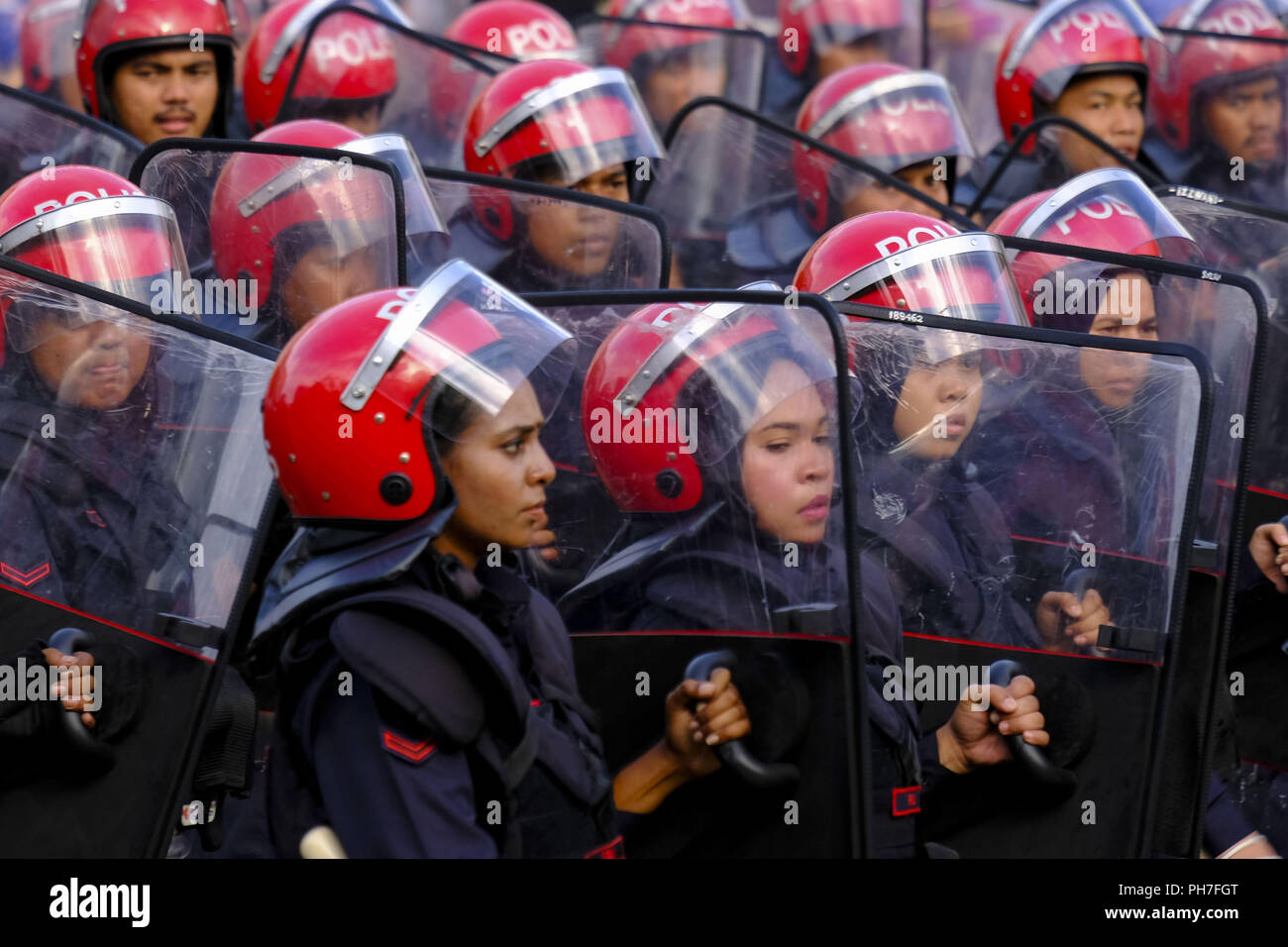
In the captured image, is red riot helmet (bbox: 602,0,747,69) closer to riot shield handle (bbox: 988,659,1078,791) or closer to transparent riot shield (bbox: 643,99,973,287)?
transparent riot shield (bbox: 643,99,973,287)

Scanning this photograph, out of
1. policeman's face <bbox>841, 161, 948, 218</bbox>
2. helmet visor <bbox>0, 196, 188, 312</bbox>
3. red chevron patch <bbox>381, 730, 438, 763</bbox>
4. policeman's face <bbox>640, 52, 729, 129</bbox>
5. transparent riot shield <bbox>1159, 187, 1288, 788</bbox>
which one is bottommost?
transparent riot shield <bbox>1159, 187, 1288, 788</bbox>

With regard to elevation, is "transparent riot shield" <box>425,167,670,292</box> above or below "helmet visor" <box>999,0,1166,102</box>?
below

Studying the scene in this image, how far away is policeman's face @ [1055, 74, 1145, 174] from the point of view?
663 centimetres

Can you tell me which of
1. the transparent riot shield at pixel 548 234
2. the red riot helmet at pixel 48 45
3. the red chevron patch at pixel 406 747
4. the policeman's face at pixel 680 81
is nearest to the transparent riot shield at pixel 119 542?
the red chevron patch at pixel 406 747

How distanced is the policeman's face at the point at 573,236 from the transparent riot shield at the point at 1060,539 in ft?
5.40

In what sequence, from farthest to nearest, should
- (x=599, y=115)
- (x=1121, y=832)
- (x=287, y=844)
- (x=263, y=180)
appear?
(x=599, y=115), (x=263, y=180), (x=1121, y=832), (x=287, y=844)

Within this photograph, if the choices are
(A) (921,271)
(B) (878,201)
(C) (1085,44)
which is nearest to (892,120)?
(B) (878,201)

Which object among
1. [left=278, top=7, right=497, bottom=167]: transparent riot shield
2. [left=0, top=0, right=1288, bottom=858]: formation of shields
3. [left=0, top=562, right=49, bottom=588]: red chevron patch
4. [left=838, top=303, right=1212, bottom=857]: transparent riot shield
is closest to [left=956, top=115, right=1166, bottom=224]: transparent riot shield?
[left=278, top=7, right=497, bottom=167]: transparent riot shield

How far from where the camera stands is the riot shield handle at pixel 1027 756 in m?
3.03

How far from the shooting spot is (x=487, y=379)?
8.80 feet

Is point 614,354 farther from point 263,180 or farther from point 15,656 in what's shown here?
point 263,180

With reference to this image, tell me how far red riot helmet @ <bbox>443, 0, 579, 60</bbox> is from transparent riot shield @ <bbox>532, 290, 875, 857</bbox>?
15.7 ft
